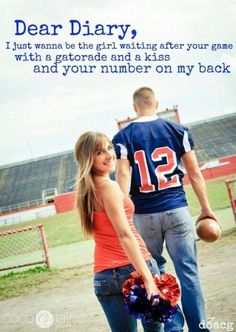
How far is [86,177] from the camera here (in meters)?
1.67

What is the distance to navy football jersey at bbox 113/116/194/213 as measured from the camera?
243 centimetres

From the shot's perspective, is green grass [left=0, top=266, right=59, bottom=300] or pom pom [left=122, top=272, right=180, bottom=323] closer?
pom pom [left=122, top=272, right=180, bottom=323]

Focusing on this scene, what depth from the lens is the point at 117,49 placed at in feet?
12.7

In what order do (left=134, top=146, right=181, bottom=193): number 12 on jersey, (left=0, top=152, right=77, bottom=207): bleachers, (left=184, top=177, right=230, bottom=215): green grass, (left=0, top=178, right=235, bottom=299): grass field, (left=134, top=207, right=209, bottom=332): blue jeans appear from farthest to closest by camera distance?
(left=0, top=152, right=77, bottom=207): bleachers
(left=184, top=177, right=230, bottom=215): green grass
(left=0, top=178, right=235, bottom=299): grass field
(left=134, top=146, right=181, bottom=193): number 12 on jersey
(left=134, top=207, right=209, bottom=332): blue jeans

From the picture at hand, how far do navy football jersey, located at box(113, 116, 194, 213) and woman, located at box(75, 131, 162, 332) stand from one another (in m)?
0.72

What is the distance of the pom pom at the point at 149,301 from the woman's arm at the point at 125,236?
33 mm

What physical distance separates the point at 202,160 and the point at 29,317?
25.1m

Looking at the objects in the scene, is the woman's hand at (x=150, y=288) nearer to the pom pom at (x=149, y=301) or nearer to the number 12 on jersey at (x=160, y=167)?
the pom pom at (x=149, y=301)

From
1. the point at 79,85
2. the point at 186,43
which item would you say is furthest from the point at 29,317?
the point at 186,43

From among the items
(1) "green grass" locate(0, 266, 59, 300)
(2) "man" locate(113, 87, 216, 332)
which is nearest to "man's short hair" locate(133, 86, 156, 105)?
(2) "man" locate(113, 87, 216, 332)

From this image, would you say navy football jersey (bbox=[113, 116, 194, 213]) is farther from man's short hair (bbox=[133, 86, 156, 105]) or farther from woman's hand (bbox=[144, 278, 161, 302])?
woman's hand (bbox=[144, 278, 161, 302])

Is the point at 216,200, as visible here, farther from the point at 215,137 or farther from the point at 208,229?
the point at 215,137

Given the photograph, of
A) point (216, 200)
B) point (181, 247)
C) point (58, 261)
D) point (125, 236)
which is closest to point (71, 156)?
point (216, 200)

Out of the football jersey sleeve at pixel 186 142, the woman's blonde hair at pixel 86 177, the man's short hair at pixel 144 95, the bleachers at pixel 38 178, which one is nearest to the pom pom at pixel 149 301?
the woman's blonde hair at pixel 86 177
